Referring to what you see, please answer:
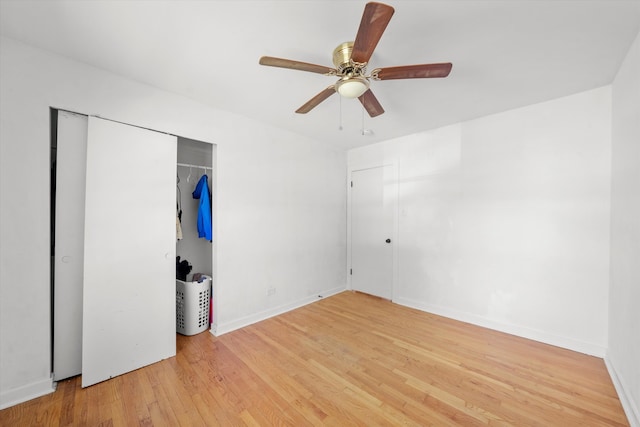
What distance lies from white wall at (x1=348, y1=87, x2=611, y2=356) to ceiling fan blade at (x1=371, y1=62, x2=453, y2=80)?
1846mm

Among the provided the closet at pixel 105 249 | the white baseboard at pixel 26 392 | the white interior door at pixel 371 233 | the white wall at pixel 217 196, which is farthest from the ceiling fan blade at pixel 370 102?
the white baseboard at pixel 26 392

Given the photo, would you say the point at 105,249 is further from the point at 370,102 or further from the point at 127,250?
the point at 370,102

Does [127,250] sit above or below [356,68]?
below

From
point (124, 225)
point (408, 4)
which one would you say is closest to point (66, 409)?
point (124, 225)

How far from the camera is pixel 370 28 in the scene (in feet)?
3.78

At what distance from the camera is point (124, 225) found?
2043 millimetres

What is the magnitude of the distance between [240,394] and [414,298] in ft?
8.48

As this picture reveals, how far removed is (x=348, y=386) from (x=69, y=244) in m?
2.49

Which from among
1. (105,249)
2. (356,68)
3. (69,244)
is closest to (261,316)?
(105,249)

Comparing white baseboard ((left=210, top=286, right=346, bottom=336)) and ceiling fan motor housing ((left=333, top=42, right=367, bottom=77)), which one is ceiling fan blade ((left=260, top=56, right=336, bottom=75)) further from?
white baseboard ((left=210, top=286, right=346, bottom=336))

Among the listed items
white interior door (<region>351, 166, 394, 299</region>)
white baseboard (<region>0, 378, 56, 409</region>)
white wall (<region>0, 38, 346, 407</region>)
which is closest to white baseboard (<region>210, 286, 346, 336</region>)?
white wall (<region>0, 38, 346, 407</region>)

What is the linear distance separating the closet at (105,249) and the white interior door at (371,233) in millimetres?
2867

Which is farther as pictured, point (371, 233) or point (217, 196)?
point (371, 233)

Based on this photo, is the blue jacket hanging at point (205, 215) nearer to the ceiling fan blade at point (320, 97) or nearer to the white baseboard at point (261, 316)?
the white baseboard at point (261, 316)
